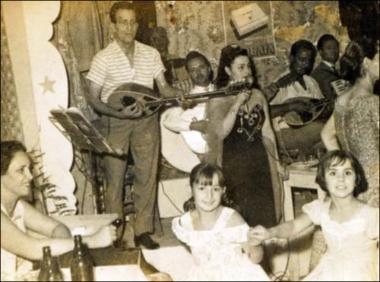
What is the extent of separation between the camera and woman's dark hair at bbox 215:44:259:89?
3135mm

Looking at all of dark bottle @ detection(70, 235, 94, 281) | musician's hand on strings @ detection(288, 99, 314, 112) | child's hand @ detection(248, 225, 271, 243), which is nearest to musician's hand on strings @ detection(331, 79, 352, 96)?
musician's hand on strings @ detection(288, 99, 314, 112)

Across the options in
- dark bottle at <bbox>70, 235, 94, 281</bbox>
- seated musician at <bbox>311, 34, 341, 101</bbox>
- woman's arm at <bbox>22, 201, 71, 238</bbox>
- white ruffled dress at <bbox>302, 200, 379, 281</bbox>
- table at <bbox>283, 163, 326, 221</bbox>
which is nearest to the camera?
dark bottle at <bbox>70, 235, 94, 281</bbox>

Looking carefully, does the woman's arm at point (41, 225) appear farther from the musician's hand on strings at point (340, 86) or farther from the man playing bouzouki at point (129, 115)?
the musician's hand on strings at point (340, 86)

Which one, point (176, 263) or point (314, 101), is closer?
point (176, 263)

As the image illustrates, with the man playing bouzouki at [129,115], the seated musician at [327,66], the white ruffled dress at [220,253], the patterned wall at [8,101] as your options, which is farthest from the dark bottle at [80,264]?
the seated musician at [327,66]

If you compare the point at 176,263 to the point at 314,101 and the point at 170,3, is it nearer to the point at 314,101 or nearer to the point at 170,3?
the point at 314,101

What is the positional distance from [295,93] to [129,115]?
88cm

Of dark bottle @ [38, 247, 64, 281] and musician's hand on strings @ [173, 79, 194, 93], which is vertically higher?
musician's hand on strings @ [173, 79, 194, 93]

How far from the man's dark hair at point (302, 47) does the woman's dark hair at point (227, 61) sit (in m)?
0.23

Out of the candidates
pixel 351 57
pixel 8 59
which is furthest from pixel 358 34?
pixel 8 59

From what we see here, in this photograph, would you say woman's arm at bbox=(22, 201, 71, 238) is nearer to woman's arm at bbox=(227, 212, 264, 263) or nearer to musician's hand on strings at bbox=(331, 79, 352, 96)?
woman's arm at bbox=(227, 212, 264, 263)

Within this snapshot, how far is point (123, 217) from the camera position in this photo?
3180 millimetres

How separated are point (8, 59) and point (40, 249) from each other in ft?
3.23

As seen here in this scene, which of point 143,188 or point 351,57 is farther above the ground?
point 351,57
